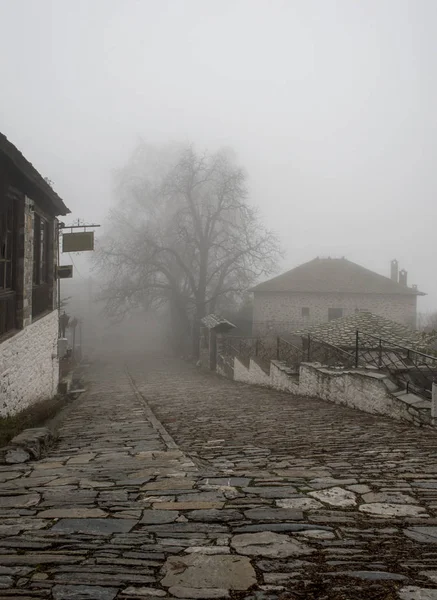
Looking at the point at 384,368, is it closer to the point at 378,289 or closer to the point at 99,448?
the point at 99,448

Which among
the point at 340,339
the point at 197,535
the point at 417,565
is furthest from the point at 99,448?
the point at 340,339

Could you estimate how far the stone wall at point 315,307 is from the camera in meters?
38.7

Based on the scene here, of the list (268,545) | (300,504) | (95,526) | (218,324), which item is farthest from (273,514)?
(218,324)

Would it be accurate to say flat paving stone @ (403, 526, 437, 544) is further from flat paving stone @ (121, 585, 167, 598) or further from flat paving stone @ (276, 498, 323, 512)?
flat paving stone @ (121, 585, 167, 598)

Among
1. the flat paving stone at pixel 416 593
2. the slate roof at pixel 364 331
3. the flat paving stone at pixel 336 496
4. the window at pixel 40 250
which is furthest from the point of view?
the slate roof at pixel 364 331

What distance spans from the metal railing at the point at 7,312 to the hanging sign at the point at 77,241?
495 cm

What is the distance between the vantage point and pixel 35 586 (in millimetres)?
2967

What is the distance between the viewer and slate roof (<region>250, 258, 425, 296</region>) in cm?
3875

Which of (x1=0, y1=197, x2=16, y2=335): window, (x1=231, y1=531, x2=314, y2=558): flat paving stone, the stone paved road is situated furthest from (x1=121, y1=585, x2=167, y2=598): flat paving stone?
(x1=0, y1=197, x2=16, y2=335): window

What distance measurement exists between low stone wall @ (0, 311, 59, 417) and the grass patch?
0.30m

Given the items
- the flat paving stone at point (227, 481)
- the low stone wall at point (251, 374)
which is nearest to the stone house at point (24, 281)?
the flat paving stone at point (227, 481)

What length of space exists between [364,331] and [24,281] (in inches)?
351

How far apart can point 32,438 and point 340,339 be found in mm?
9306

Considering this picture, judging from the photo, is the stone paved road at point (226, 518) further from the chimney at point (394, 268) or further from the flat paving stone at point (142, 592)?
the chimney at point (394, 268)
